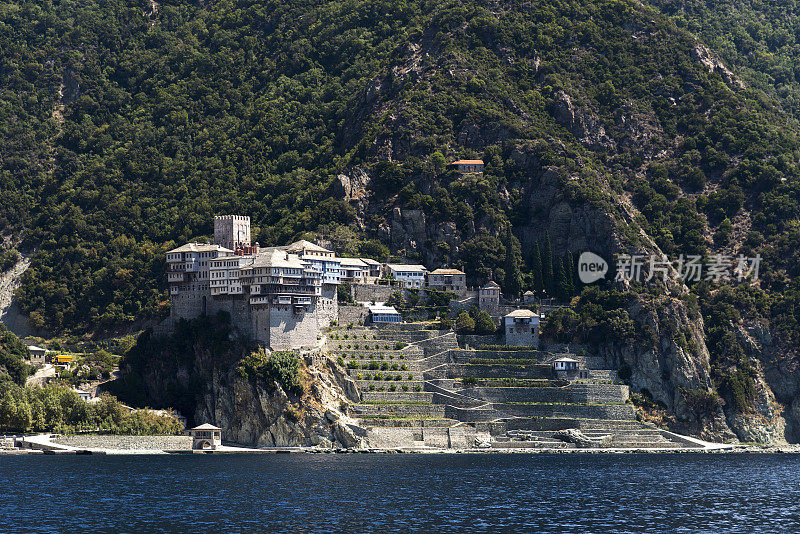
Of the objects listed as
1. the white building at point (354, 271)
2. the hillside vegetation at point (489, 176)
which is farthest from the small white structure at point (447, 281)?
the white building at point (354, 271)

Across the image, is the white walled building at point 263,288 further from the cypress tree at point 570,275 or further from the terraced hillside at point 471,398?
the cypress tree at point 570,275

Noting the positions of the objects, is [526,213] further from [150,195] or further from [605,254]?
[150,195]

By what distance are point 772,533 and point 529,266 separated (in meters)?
84.6

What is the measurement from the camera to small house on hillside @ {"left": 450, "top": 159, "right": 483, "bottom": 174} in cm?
16525

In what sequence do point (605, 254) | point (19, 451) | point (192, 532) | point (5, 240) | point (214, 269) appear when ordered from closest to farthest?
point (192, 532) → point (19, 451) → point (214, 269) → point (605, 254) → point (5, 240)

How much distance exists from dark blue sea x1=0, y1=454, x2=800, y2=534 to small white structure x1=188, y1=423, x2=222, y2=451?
5.39 m

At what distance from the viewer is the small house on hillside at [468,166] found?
165250mm

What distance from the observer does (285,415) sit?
125 metres

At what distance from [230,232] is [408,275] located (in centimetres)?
2137

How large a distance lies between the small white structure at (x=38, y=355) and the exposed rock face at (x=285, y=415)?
1028 inches

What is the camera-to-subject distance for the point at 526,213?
542ft

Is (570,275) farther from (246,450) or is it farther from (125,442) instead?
(125,442)

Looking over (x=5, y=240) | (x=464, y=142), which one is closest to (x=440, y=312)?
(x=464, y=142)

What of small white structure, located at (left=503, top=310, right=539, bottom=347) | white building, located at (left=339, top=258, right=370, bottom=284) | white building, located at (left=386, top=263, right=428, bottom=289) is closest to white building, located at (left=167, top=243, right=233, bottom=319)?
white building, located at (left=339, top=258, right=370, bottom=284)
